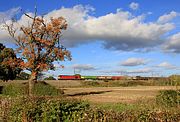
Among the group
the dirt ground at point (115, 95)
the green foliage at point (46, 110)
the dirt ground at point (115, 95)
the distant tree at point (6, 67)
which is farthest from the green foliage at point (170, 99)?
the distant tree at point (6, 67)

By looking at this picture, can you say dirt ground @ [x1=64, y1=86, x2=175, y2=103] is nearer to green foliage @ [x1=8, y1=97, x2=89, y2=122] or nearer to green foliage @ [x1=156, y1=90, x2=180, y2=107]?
green foliage @ [x1=156, y1=90, x2=180, y2=107]

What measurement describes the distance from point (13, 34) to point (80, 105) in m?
37.8

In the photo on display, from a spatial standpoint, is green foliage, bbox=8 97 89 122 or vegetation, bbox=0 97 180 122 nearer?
vegetation, bbox=0 97 180 122

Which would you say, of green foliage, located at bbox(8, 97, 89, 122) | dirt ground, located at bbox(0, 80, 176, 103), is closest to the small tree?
dirt ground, located at bbox(0, 80, 176, 103)

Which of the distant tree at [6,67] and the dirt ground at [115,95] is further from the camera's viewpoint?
the distant tree at [6,67]

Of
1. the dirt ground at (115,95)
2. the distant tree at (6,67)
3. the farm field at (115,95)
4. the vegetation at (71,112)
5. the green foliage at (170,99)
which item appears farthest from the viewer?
the distant tree at (6,67)

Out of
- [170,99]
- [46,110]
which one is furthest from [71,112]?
[170,99]

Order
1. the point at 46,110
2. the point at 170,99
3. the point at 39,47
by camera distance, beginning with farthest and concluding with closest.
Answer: the point at 39,47
the point at 170,99
the point at 46,110

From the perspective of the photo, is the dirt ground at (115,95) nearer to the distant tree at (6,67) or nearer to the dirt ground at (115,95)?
the dirt ground at (115,95)

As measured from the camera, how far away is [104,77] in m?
150

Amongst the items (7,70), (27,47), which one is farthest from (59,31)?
(7,70)

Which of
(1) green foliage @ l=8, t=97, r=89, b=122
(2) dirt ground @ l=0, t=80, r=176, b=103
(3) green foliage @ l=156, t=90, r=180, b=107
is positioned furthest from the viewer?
(2) dirt ground @ l=0, t=80, r=176, b=103

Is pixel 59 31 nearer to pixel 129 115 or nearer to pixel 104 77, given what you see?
pixel 129 115

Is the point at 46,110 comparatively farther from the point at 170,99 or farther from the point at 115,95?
the point at 115,95
